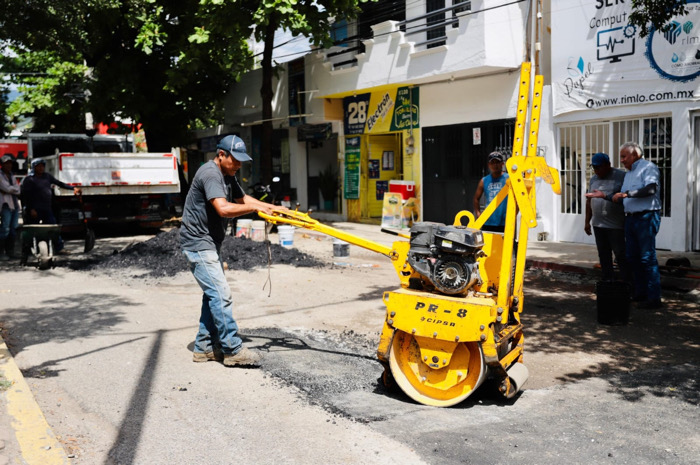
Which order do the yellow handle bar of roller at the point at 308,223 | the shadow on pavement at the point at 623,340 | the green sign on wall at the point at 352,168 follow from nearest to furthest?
1. the shadow on pavement at the point at 623,340
2. the yellow handle bar of roller at the point at 308,223
3. the green sign on wall at the point at 352,168

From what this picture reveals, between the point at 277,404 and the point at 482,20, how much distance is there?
12322mm

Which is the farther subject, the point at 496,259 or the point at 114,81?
the point at 114,81

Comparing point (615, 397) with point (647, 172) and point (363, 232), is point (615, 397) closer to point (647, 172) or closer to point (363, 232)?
point (647, 172)

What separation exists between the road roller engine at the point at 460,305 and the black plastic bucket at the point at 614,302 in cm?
244

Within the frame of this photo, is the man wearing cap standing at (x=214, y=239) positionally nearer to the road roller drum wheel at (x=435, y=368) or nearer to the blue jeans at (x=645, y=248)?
the road roller drum wheel at (x=435, y=368)

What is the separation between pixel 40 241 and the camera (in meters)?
12.0

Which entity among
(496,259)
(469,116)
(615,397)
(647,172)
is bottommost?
(615,397)

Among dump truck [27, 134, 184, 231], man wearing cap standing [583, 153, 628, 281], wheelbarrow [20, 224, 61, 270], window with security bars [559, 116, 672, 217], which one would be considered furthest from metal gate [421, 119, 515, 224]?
wheelbarrow [20, 224, 61, 270]

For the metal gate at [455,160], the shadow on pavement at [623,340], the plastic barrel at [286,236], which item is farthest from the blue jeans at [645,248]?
the metal gate at [455,160]

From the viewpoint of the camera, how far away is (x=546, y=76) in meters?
15.0

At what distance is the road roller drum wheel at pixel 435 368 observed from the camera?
15.8ft

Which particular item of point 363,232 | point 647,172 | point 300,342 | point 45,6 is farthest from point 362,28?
point 300,342

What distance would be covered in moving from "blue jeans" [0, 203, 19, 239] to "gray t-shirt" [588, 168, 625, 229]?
420 inches

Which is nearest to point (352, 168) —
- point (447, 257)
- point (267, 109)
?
point (267, 109)
